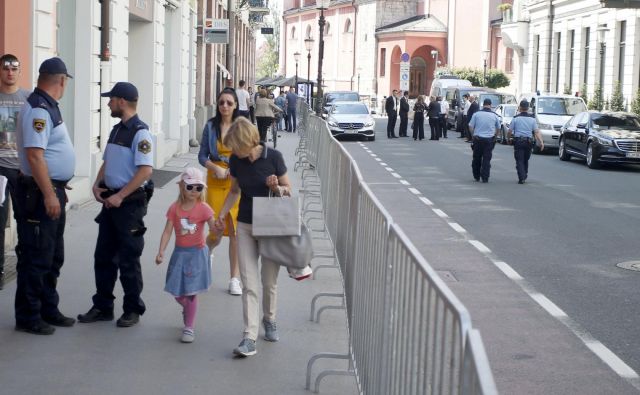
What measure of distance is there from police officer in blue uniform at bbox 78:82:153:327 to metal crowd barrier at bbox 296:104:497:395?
1493 mm

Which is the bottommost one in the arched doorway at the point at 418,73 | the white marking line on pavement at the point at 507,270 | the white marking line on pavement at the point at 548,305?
the white marking line on pavement at the point at 548,305

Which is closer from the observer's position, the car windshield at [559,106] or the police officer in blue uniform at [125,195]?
the police officer in blue uniform at [125,195]

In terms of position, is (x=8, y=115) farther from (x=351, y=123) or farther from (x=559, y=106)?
(x=351, y=123)

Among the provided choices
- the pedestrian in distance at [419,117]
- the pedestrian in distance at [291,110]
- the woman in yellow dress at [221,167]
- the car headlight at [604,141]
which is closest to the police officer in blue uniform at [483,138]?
the car headlight at [604,141]

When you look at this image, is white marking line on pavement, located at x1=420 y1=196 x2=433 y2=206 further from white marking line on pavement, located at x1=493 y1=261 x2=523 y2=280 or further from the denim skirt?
the denim skirt

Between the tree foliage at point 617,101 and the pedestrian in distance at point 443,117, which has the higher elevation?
the tree foliage at point 617,101

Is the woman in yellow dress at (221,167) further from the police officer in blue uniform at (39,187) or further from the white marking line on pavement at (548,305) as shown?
the white marking line on pavement at (548,305)

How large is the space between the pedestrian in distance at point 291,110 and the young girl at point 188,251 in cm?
3528

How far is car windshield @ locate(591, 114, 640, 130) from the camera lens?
92.8 feet

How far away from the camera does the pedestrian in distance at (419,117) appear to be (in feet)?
128

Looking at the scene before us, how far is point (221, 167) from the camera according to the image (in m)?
9.80

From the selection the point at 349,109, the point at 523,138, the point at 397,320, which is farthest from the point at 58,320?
the point at 349,109

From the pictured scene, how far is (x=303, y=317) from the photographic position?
8.81m

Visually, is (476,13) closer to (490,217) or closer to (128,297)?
(490,217)
